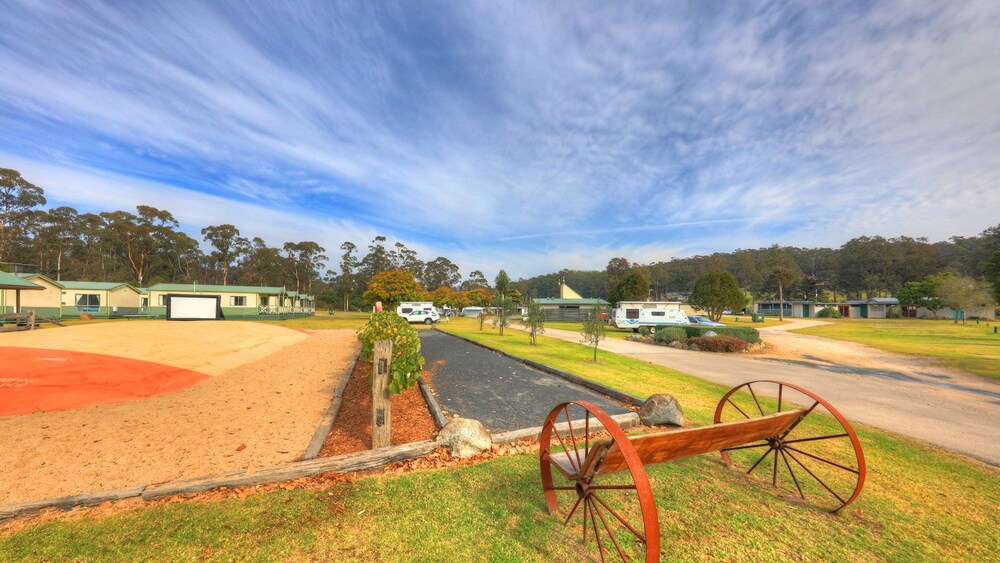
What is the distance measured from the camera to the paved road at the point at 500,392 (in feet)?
20.3

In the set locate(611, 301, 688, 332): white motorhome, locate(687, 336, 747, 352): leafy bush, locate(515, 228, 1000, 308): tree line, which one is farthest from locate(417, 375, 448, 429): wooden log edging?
locate(515, 228, 1000, 308): tree line

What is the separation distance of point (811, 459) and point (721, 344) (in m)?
14.6

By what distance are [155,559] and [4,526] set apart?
1.81 metres

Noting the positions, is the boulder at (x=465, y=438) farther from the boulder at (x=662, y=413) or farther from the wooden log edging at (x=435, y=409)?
the boulder at (x=662, y=413)

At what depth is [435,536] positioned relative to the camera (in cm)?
296

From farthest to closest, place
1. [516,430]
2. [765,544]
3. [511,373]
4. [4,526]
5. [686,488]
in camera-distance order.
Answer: [511,373] → [516,430] → [686,488] → [4,526] → [765,544]

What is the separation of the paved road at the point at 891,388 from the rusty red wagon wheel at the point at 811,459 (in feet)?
5.18

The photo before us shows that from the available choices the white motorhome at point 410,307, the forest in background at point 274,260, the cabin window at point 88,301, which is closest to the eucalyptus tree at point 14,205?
the forest in background at point 274,260

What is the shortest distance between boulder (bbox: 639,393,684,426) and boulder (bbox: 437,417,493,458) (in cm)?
285

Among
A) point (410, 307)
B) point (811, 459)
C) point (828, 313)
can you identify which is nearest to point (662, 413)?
point (811, 459)

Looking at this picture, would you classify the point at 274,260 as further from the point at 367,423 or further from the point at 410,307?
the point at 367,423

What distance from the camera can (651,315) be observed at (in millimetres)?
25812

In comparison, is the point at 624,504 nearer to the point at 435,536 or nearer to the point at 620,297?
the point at 435,536

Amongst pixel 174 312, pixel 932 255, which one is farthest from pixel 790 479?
pixel 932 255
